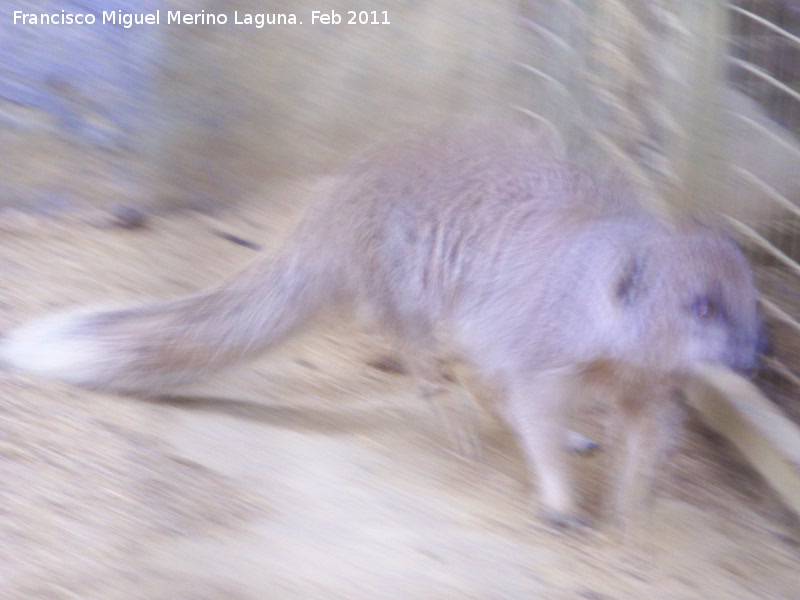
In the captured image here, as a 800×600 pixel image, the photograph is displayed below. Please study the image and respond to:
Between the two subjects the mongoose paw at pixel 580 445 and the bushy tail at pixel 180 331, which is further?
the mongoose paw at pixel 580 445

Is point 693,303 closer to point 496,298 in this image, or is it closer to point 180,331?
point 496,298

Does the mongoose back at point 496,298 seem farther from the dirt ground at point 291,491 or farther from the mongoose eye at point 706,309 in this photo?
the dirt ground at point 291,491

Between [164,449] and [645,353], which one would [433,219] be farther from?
[164,449]

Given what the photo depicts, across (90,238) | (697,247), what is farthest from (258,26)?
(697,247)

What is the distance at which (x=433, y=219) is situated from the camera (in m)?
3.36

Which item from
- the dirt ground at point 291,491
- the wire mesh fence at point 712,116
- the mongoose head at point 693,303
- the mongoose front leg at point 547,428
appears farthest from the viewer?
the wire mesh fence at point 712,116

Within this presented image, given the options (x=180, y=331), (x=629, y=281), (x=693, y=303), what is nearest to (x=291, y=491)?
(x=180, y=331)

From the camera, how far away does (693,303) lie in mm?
2896

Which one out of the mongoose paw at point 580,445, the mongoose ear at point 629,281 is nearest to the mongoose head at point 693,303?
the mongoose ear at point 629,281

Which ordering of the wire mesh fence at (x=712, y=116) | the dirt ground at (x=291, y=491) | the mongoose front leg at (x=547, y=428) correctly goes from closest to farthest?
the dirt ground at (x=291, y=491), the mongoose front leg at (x=547, y=428), the wire mesh fence at (x=712, y=116)

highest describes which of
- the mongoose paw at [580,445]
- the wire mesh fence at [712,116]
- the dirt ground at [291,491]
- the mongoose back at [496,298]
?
the wire mesh fence at [712,116]

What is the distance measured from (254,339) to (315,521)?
952 mm

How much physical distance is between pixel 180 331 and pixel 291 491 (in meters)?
0.83

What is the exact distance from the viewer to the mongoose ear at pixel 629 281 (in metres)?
2.95
